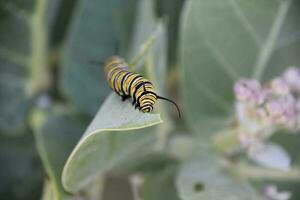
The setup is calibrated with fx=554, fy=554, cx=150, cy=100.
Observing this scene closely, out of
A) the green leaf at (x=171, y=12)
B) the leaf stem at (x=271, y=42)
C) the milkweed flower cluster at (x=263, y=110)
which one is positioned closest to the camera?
the milkweed flower cluster at (x=263, y=110)

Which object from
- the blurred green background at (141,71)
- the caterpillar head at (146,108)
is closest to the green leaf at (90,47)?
the blurred green background at (141,71)

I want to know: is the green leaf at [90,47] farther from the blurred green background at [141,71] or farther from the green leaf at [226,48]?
the green leaf at [226,48]

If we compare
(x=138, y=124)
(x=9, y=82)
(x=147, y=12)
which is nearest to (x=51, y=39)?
(x=9, y=82)

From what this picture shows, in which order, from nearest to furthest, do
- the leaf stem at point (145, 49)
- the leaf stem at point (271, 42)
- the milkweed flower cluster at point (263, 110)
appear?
1. the leaf stem at point (145, 49)
2. the milkweed flower cluster at point (263, 110)
3. the leaf stem at point (271, 42)

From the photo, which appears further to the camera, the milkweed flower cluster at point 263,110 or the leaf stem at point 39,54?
the leaf stem at point 39,54

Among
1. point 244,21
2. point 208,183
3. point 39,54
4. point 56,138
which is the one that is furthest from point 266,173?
point 39,54
